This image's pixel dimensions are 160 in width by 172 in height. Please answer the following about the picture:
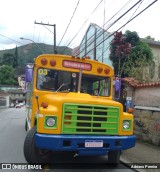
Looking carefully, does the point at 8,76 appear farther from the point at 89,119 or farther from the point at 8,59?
the point at 89,119

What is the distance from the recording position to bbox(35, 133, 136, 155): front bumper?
6914 mm

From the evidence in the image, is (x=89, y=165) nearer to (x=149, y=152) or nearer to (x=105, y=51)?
(x=149, y=152)

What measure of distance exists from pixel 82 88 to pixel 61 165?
2.14 m

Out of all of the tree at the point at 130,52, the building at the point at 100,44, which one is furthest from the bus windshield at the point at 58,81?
the building at the point at 100,44

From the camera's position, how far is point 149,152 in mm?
10258

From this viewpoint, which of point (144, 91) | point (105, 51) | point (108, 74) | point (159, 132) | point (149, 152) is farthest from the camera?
point (105, 51)

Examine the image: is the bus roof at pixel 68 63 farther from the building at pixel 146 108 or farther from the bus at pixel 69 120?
the building at pixel 146 108

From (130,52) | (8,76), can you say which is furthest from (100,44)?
(8,76)

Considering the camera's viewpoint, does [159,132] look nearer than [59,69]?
No

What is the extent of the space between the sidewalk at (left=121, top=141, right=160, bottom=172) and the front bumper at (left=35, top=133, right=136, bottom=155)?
1094 mm

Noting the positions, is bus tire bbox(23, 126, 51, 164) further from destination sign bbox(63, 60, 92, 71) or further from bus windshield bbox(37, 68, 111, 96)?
destination sign bbox(63, 60, 92, 71)

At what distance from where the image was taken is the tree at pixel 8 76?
400 feet

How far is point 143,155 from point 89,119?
3199 millimetres

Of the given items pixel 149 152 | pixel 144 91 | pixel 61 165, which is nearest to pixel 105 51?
pixel 144 91
